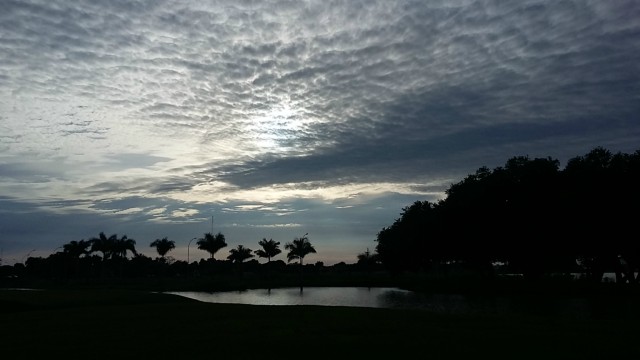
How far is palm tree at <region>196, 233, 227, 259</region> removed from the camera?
153750 mm

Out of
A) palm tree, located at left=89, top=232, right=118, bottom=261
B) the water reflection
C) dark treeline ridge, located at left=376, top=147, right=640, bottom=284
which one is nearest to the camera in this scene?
the water reflection

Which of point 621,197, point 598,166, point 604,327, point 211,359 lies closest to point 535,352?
point 604,327

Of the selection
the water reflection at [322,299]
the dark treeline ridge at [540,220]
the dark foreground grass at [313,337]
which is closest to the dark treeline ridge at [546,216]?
the dark treeline ridge at [540,220]

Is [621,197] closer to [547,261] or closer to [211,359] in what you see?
[547,261]

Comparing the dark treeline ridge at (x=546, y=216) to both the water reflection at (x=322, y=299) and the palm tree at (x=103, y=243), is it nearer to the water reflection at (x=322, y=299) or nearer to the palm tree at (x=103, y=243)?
the water reflection at (x=322, y=299)

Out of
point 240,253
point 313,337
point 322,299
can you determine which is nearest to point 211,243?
point 240,253

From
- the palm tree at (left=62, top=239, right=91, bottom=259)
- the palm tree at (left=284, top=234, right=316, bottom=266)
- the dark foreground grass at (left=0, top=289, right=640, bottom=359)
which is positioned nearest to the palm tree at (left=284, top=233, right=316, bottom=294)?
the palm tree at (left=284, top=234, right=316, bottom=266)

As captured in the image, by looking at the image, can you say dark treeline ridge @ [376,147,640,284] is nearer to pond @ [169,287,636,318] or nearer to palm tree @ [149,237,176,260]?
pond @ [169,287,636,318]

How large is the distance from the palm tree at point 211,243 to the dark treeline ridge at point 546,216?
2763 inches

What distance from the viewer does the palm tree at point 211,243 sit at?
504ft

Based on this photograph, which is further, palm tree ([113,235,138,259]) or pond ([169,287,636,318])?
palm tree ([113,235,138,259])

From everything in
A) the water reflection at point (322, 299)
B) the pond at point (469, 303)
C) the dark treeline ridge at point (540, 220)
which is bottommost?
the pond at point (469, 303)

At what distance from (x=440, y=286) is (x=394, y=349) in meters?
69.3

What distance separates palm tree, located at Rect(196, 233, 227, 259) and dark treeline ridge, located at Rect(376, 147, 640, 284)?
7017 centimetres
